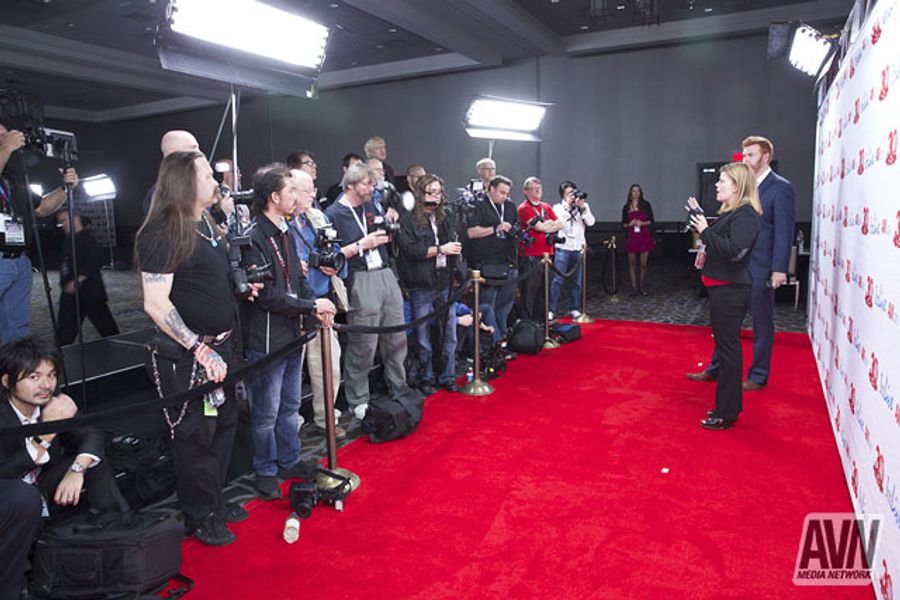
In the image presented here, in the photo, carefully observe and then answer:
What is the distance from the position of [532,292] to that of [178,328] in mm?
4345

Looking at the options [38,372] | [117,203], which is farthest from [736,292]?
[117,203]

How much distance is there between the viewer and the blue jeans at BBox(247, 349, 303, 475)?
3.04 meters

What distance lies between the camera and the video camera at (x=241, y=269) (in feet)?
8.71

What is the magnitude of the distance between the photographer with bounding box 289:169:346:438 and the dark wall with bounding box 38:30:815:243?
889 cm

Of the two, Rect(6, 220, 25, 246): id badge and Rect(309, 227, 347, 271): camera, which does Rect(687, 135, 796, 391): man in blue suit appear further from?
Rect(6, 220, 25, 246): id badge

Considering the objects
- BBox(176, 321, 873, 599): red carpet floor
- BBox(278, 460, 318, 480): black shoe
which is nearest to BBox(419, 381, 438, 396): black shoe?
BBox(176, 321, 873, 599): red carpet floor

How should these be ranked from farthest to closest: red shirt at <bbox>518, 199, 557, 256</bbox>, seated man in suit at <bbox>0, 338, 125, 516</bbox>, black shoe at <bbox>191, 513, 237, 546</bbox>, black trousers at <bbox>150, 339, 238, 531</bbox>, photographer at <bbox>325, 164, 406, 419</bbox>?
red shirt at <bbox>518, 199, 557, 256</bbox> → photographer at <bbox>325, 164, 406, 419</bbox> → black shoe at <bbox>191, 513, 237, 546</bbox> → black trousers at <bbox>150, 339, 238, 531</bbox> → seated man in suit at <bbox>0, 338, 125, 516</bbox>

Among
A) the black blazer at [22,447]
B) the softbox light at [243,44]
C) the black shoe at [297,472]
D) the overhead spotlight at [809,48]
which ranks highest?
the overhead spotlight at [809,48]

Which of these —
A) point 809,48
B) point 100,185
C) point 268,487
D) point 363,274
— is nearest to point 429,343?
point 363,274

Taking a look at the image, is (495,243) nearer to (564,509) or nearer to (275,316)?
(275,316)

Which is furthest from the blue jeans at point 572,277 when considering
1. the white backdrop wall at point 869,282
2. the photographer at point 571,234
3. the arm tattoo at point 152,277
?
the arm tattoo at point 152,277

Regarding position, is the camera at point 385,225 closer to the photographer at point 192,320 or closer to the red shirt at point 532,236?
the photographer at point 192,320

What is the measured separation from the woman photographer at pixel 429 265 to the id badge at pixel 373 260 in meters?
0.35

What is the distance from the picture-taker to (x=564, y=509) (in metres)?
2.91
